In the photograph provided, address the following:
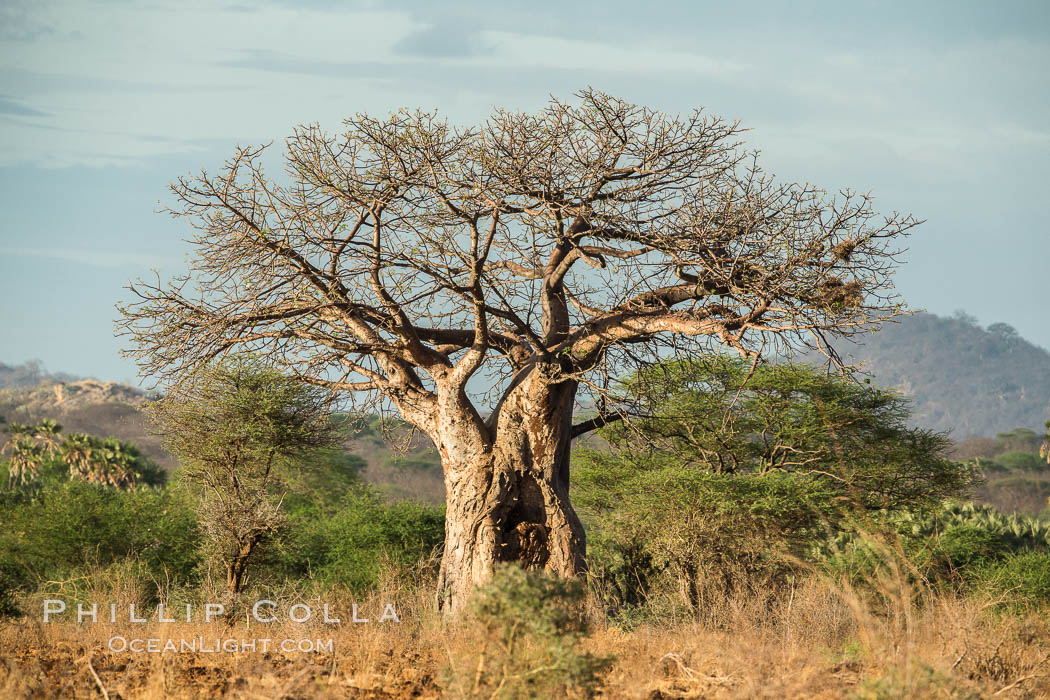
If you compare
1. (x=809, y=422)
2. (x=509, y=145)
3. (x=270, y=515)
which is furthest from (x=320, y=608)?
(x=809, y=422)

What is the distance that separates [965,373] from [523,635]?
157m

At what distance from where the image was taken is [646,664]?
681 centimetres

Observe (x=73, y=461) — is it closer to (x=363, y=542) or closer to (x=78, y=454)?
(x=78, y=454)

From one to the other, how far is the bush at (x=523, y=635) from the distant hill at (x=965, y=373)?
13175 centimetres

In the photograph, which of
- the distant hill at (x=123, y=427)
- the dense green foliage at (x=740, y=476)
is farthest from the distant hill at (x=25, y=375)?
the dense green foliage at (x=740, y=476)

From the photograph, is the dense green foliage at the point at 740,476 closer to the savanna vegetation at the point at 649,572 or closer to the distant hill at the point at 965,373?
the savanna vegetation at the point at 649,572

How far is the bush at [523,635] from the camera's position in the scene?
17.0ft

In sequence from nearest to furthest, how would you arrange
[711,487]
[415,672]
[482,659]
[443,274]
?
[482,659], [415,672], [443,274], [711,487]

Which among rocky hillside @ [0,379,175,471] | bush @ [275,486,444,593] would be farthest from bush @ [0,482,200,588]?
rocky hillside @ [0,379,175,471]

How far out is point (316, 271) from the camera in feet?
31.6

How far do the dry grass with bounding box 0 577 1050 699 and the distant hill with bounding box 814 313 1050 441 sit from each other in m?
129

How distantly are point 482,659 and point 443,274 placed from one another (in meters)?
4.96

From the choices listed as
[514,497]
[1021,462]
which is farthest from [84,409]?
[514,497]

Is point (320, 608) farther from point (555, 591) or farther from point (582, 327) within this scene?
point (555, 591)
